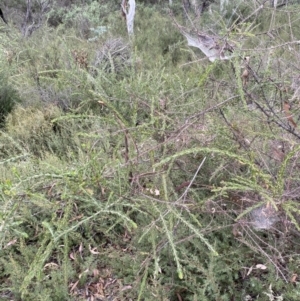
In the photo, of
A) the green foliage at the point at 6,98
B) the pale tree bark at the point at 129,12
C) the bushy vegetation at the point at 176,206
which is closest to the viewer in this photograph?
the bushy vegetation at the point at 176,206

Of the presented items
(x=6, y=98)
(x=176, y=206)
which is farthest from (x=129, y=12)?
(x=176, y=206)

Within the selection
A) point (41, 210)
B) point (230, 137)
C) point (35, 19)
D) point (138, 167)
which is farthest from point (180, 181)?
point (35, 19)

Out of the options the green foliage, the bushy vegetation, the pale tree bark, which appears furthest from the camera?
the pale tree bark

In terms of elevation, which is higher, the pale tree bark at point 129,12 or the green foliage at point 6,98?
the pale tree bark at point 129,12

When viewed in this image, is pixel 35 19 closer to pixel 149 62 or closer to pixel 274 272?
pixel 149 62

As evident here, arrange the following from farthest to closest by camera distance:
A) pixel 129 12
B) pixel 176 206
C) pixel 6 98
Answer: pixel 129 12
pixel 6 98
pixel 176 206

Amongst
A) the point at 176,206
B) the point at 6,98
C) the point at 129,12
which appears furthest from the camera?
the point at 129,12

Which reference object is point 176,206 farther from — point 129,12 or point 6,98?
point 129,12

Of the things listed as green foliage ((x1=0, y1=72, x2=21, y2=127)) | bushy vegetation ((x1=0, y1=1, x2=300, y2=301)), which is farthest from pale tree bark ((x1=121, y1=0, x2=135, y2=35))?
bushy vegetation ((x1=0, y1=1, x2=300, y2=301))

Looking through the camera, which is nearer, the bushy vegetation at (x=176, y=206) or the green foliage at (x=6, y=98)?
the bushy vegetation at (x=176, y=206)

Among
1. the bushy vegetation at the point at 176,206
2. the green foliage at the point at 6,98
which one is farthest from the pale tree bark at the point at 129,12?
the bushy vegetation at the point at 176,206

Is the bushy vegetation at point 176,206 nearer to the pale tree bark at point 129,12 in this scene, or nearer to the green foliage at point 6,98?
the green foliage at point 6,98

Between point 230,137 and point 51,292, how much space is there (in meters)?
1.21

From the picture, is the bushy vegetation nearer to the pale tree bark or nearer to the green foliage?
the green foliage
